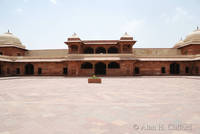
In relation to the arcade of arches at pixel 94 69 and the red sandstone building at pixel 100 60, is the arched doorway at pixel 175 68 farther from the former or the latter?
the arcade of arches at pixel 94 69

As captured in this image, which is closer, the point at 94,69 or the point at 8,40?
the point at 94,69

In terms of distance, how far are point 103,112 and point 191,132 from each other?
2045 millimetres

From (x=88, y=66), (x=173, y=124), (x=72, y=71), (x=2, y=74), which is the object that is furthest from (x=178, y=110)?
(x=2, y=74)

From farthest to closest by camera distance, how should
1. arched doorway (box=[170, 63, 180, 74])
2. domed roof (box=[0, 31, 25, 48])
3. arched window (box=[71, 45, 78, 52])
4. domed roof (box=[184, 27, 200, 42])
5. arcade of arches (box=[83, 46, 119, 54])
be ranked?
1. arcade of arches (box=[83, 46, 119, 54])
2. domed roof (box=[0, 31, 25, 48])
3. domed roof (box=[184, 27, 200, 42])
4. arched window (box=[71, 45, 78, 52])
5. arched doorway (box=[170, 63, 180, 74])

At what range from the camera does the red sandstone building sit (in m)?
18.2

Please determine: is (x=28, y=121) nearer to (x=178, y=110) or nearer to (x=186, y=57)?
(x=178, y=110)

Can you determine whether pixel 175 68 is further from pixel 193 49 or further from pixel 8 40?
pixel 8 40

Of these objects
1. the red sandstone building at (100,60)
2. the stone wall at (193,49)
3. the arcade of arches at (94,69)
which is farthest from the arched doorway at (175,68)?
the stone wall at (193,49)

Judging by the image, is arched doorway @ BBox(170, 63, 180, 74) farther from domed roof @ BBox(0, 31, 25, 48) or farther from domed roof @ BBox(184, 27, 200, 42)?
domed roof @ BBox(0, 31, 25, 48)

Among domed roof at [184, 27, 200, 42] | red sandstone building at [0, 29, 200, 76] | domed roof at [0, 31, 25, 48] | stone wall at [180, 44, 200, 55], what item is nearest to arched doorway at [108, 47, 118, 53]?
red sandstone building at [0, 29, 200, 76]

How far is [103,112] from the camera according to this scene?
3.43 m

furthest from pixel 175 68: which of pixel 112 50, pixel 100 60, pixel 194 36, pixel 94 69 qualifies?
pixel 94 69

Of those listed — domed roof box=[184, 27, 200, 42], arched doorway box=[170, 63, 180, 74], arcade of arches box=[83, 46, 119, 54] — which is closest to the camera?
arched doorway box=[170, 63, 180, 74]

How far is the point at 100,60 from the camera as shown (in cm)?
1773
